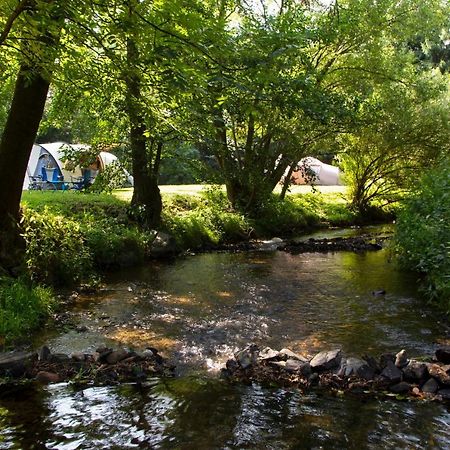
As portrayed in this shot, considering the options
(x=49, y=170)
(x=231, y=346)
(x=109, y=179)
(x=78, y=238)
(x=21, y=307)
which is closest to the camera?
(x=231, y=346)

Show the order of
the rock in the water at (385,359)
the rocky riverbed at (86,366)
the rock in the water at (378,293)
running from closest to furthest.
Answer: the rocky riverbed at (86,366) → the rock in the water at (385,359) → the rock in the water at (378,293)

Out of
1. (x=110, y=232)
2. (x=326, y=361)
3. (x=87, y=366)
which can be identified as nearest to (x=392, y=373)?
(x=326, y=361)

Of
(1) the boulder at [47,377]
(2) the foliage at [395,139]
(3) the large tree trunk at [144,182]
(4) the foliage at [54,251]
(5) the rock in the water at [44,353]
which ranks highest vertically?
(2) the foliage at [395,139]

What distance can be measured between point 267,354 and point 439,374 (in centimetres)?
229

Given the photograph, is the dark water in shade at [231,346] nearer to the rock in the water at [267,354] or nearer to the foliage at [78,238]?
the rock in the water at [267,354]

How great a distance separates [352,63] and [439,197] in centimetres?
1192

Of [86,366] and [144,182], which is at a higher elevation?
[144,182]

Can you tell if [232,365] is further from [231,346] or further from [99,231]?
[99,231]

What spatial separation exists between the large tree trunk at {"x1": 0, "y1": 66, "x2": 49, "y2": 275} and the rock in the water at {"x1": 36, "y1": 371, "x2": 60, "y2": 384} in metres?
4.01

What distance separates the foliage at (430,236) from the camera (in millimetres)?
9883

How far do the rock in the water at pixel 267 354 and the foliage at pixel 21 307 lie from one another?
→ 3.90 metres

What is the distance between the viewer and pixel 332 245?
60.7 feet

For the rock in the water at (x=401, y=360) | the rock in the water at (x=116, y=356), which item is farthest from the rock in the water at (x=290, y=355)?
the rock in the water at (x=116, y=356)

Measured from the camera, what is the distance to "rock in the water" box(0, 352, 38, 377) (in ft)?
21.2
